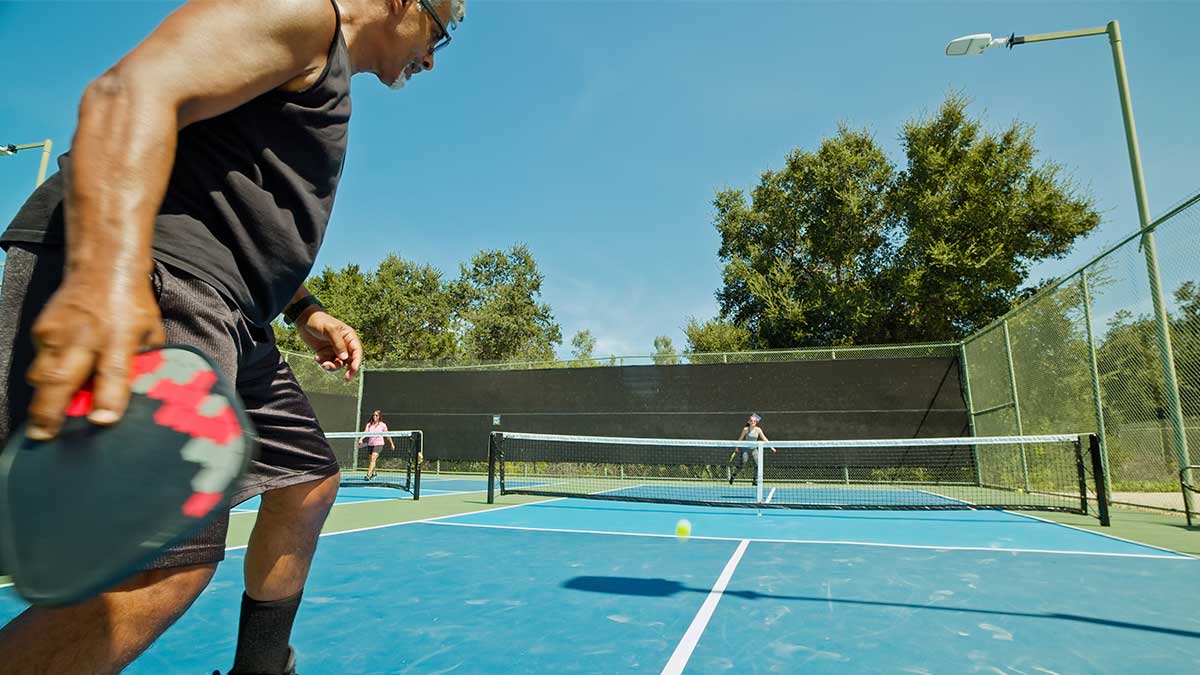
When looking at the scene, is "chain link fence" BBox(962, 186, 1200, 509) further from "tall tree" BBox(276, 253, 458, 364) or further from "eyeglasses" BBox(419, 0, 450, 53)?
"tall tree" BBox(276, 253, 458, 364)

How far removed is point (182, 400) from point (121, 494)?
0.13m

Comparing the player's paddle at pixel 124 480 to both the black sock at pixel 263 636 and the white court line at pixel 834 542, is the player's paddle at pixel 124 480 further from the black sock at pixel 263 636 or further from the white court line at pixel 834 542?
the white court line at pixel 834 542

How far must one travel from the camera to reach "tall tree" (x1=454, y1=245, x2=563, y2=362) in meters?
37.2

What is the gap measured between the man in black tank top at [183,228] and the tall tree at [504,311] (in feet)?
115

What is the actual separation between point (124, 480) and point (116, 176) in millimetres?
441

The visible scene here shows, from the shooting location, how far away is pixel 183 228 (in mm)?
1134

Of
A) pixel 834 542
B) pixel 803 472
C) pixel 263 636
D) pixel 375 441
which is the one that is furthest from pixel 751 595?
pixel 803 472

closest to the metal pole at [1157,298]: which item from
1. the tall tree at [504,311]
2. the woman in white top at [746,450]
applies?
the woman in white top at [746,450]

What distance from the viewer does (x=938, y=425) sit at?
14.4m

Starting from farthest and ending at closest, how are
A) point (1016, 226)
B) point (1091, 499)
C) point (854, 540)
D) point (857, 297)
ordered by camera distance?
point (857, 297) < point (1016, 226) < point (1091, 499) < point (854, 540)

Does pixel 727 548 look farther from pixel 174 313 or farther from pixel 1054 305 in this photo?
pixel 1054 305

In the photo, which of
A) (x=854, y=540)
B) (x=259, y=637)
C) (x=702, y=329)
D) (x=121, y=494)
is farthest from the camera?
(x=702, y=329)

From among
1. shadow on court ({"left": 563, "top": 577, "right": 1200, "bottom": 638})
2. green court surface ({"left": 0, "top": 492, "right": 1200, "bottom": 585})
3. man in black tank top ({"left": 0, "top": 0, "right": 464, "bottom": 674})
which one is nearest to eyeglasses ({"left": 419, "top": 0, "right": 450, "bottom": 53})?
man in black tank top ({"left": 0, "top": 0, "right": 464, "bottom": 674})

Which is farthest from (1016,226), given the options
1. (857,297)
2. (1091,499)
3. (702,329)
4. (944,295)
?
(1091,499)
